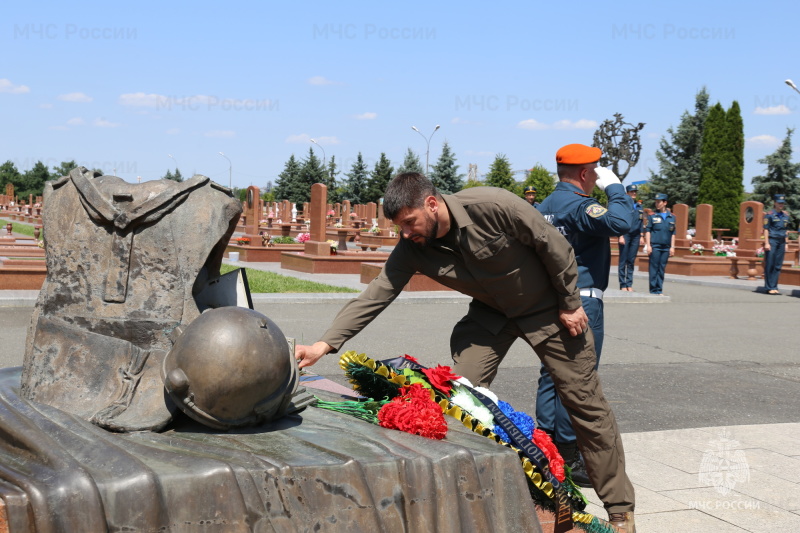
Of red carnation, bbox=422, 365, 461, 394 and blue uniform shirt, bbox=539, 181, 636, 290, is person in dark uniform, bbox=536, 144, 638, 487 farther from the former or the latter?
red carnation, bbox=422, 365, 461, 394

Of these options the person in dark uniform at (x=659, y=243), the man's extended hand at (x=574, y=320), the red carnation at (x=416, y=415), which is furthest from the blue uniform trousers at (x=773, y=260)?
the red carnation at (x=416, y=415)

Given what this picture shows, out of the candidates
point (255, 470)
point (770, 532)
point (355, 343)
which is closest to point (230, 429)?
point (255, 470)

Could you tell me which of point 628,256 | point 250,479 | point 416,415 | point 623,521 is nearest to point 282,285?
point 628,256

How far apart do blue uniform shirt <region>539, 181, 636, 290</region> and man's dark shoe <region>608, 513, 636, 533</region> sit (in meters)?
1.31

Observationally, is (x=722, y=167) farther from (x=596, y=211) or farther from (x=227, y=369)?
(x=227, y=369)

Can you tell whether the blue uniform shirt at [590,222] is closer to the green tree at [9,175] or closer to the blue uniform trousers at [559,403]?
the blue uniform trousers at [559,403]

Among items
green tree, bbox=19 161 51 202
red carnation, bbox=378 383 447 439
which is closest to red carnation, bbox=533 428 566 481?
red carnation, bbox=378 383 447 439

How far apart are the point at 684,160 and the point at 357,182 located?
73.7 feet

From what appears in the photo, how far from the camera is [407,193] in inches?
139

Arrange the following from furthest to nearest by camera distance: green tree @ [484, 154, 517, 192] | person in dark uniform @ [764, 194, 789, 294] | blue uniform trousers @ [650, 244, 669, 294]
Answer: green tree @ [484, 154, 517, 192]
person in dark uniform @ [764, 194, 789, 294]
blue uniform trousers @ [650, 244, 669, 294]

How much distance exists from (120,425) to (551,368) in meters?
1.91

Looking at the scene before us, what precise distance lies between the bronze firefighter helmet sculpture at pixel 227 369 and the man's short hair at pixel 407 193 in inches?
27.8

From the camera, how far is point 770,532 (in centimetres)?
414

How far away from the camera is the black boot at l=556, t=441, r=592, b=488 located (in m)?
4.83
